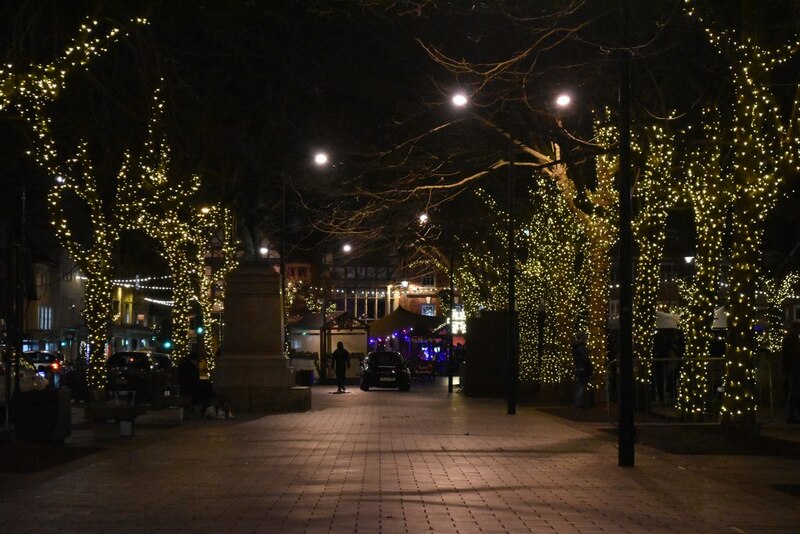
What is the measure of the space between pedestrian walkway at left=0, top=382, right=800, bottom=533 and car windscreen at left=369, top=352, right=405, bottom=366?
1116 inches

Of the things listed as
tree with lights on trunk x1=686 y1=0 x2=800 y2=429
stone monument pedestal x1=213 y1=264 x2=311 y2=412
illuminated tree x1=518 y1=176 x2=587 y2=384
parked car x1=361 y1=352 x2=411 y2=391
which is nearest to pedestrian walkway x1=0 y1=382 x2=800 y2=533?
tree with lights on trunk x1=686 y1=0 x2=800 y2=429

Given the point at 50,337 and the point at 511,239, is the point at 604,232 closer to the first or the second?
the point at 511,239

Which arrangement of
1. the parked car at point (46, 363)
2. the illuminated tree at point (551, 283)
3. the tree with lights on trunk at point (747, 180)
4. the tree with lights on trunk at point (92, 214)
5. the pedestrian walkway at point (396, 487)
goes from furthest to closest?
the parked car at point (46, 363)
the illuminated tree at point (551, 283)
the tree with lights on trunk at point (92, 214)
the tree with lights on trunk at point (747, 180)
the pedestrian walkway at point (396, 487)

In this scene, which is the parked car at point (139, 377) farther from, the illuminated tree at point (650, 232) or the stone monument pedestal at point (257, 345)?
the illuminated tree at point (650, 232)

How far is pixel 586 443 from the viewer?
68.9 feet

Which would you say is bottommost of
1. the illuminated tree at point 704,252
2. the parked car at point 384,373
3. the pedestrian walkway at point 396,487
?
the pedestrian walkway at point 396,487

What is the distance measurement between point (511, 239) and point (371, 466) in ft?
55.9

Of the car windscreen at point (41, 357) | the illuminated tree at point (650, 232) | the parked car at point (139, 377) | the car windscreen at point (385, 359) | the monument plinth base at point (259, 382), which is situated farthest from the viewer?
the car windscreen at point (385, 359)

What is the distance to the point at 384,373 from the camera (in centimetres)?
5128

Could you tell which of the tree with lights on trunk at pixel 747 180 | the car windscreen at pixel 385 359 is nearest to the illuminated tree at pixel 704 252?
the tree with lights on trunk at pixel 747 180

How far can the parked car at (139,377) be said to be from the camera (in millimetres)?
35172

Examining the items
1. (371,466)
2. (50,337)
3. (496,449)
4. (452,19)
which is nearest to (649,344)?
(452,19)

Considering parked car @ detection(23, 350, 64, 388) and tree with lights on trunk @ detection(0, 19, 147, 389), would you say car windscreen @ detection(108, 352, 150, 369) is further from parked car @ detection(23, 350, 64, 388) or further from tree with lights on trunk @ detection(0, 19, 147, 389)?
tree with lights on trunk @ detection(0, 19, 147, 389)

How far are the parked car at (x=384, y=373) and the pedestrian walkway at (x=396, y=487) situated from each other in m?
27.9
